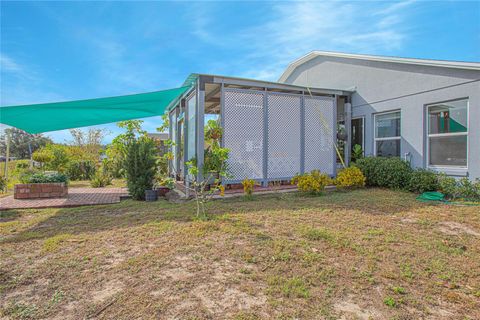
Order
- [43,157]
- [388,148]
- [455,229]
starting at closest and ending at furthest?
[455,229], [388,148], [43,157]

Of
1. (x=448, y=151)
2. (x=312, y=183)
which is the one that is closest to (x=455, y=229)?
(x=312, y=183)

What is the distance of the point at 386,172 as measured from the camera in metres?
7.91

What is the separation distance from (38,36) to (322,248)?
35.0 feet

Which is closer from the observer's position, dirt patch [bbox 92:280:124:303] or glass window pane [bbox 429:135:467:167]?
dirt patch [bbox 92:280:124:303]

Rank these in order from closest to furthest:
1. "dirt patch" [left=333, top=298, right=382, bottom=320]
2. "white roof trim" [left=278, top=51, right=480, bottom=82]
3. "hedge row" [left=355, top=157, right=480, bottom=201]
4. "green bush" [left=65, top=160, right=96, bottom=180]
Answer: "dirt patch" [left=333, top=298, right=382, bottom=320] < "hedge row" [left=355, top=157, right=480, bottom=201] < "white roof trim" [left=278, top=51, right=480, bottom=82] < "green bush" [left=65, top=160, right=96, bottom=180]

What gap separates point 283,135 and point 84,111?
219 inches

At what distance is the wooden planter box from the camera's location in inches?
300

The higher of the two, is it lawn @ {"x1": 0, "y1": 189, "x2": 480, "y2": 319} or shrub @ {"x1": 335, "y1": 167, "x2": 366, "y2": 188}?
shrub @ {"x1": 335, "y1": 167, "x2": 366, "y2": 188}

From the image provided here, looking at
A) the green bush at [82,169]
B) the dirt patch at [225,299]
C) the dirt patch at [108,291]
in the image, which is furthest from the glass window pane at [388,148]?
the green bush at [82,169]

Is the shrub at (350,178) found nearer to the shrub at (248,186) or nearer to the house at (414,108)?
the house at (414,108)

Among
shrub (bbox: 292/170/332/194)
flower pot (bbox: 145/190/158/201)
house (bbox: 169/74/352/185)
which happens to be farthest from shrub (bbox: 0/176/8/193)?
shrub (bbox: 292/170/332/194)

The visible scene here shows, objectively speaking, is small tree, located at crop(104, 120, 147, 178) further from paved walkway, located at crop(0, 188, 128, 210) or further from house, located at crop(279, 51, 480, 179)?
house, located at crop(279, 51, 480, 179)

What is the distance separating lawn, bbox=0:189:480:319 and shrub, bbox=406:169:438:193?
1867mm

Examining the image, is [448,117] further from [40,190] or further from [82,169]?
[82,169]
